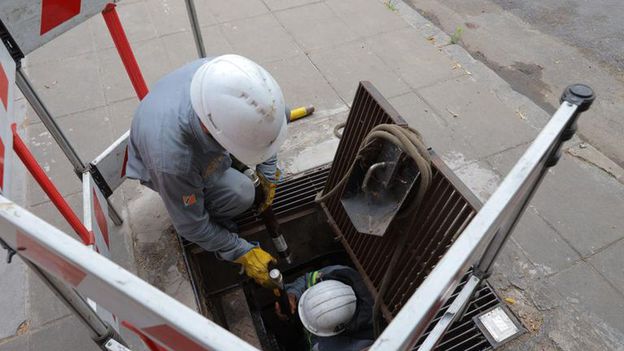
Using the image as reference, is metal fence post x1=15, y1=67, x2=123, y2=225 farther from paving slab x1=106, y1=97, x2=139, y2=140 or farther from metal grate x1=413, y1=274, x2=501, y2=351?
metal grate x1=413, y1=274, x2=501, y2=351

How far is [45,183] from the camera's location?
192 cm

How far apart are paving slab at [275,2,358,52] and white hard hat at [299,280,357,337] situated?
2.61 m

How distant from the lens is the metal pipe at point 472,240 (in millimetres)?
971

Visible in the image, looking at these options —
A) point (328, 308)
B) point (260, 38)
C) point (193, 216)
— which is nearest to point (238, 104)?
point (193, 216)

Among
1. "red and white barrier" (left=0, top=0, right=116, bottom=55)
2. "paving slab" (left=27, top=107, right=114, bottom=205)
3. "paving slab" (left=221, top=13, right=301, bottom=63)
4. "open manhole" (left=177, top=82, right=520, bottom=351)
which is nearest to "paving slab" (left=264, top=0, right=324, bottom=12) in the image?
"paving slab" (left=221, top=13, right=301, bottom=63)

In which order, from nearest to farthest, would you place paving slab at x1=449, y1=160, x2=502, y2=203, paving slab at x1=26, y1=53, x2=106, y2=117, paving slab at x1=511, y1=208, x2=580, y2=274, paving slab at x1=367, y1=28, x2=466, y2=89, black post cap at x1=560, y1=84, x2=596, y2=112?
black post cap at x1=560, y1=84, x2=596, y2=112 < paving slab at x1=511, y1=208, x2=580, y2=274 < paving slab at x1=449, y1=160, x2=502, y2=203 < paving slab at x1=26, y1=53, x2=106, y2=117 < paving slab at x1=367, y1=28, x2=466, y2=89

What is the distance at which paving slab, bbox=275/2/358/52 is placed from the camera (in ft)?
14.4

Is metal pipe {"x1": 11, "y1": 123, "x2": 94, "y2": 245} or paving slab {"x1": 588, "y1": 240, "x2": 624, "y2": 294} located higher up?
metal pipe {"x1": 11, "y1": 123, "x2": 94, "y2": 245}

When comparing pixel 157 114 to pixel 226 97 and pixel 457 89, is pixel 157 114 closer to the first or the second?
pixel 226 97

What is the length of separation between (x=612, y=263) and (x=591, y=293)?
0.31 meters

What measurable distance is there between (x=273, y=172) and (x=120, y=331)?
1.26 meters

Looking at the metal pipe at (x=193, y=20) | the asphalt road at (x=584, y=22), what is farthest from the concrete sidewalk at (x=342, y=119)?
the asphalt road at (x=584, y=22)

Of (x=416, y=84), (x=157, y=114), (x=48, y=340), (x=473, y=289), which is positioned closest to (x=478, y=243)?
(x=473, y=289)

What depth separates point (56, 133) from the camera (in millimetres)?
2195
